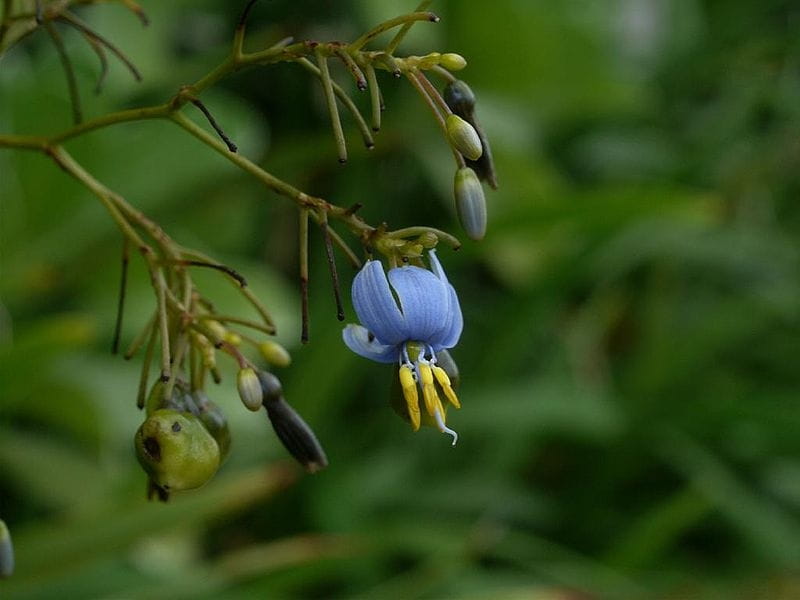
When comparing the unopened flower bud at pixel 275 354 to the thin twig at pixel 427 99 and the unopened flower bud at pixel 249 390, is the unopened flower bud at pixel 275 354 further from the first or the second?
the thin twig at pixel 427 99

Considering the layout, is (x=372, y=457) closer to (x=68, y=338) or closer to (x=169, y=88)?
(x=169, y=88)

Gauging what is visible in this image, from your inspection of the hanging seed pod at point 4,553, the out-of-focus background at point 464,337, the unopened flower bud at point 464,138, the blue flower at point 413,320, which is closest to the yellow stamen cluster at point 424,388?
the blue flower at point 413,320

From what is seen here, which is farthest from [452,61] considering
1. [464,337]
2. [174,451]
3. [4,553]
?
[464,337]

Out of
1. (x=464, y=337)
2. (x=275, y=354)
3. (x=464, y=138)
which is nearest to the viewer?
(x=464, y=138)

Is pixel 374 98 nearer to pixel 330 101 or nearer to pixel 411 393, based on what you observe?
pixel 330 101

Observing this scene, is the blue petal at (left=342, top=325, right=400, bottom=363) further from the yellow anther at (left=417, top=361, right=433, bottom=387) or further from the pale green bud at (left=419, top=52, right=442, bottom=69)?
the pale green bud at (left=419, top=52, right=442, bottom=69)

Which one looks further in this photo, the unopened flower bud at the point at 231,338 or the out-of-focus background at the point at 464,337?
the out-of-focus background at the point at 464,337

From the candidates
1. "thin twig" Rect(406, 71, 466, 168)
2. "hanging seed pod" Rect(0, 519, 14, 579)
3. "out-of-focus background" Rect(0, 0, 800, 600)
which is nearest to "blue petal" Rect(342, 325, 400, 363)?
"thin twig" Rect(406, 71, 466, 168)
